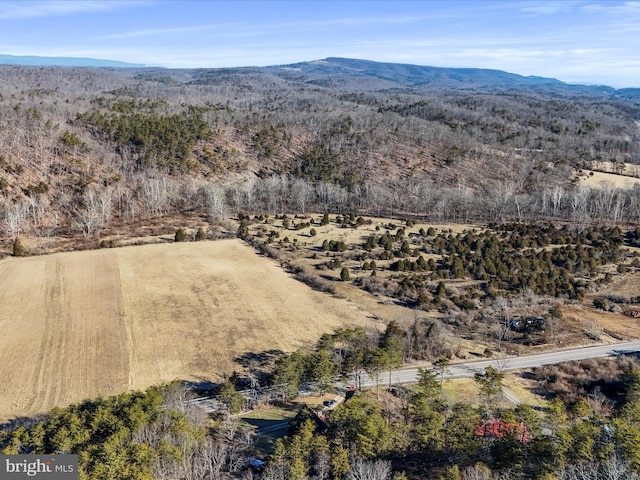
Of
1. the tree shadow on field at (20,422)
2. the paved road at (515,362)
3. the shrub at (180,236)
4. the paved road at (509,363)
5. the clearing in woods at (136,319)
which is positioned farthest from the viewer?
the shrub at (180,236)

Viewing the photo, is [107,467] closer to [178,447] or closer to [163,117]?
[178,447]

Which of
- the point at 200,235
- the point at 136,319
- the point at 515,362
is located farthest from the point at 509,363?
the point at 200,235

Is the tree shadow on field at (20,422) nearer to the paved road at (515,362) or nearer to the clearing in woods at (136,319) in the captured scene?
the clearing in woods at (136,319)

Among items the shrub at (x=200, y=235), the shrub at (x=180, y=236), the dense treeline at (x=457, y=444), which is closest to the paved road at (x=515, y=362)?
the dense treeline at (x=457, y=444)

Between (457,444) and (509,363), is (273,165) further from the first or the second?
(457,444)

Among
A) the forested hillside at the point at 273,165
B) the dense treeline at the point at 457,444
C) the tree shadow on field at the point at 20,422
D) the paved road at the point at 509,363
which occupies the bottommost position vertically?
the tree shadow on field at the point at 20,422

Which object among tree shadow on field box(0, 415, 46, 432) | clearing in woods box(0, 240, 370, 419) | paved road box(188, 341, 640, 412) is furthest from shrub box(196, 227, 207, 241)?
tree shadow on field box(0, 415, 46, 432)

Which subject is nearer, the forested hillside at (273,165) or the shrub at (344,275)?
the shrub at (344,275)
